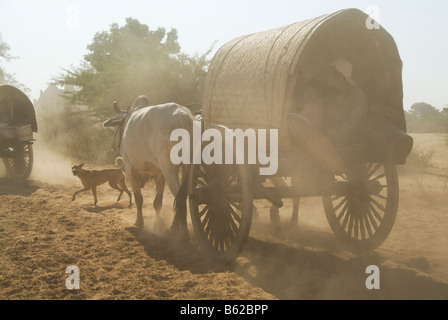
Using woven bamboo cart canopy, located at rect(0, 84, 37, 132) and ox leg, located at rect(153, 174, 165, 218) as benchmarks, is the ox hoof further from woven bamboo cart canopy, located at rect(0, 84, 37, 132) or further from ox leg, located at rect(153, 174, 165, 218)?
woven bamboo cart canopy, located at rect(0, 84, 37, 132)

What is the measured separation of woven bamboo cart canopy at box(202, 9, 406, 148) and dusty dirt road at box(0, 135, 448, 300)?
131 cm

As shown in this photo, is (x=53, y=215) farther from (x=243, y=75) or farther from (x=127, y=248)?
(x=243, y=75)

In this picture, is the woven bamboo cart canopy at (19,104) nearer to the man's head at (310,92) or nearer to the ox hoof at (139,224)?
the ox hoof at (139,224)

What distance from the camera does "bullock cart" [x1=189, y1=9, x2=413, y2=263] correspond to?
3.66 metres

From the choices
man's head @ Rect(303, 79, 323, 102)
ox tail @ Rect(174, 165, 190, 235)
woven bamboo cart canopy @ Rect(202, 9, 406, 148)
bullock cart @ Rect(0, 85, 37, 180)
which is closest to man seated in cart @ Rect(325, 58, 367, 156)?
man's head @ Rect(303, 79, 323, 102)

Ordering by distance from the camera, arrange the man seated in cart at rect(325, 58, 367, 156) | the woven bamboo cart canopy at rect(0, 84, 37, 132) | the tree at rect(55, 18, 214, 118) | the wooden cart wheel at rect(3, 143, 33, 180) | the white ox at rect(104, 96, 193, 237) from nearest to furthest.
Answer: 1. the man seated in cart at rect(325, 58, 367, 156)
2. the white ox at rect(104, 96, 193, 237)
3. the wooden cart wheel at rect(3, 143, 33, 180)
4. the woven bamboo cart canopy at rect(0, 84, 37, 132)
5. the tree at rect(55, 18, 214, 118)

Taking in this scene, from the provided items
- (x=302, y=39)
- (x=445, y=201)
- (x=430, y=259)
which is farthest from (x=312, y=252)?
(x=445, y=201)

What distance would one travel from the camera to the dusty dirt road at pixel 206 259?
3.39 metres

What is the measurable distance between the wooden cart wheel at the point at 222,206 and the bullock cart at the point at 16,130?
7.85 metres

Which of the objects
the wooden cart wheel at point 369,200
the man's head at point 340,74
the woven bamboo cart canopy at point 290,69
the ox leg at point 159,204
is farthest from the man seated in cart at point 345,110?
the ox leg at point 159,204
